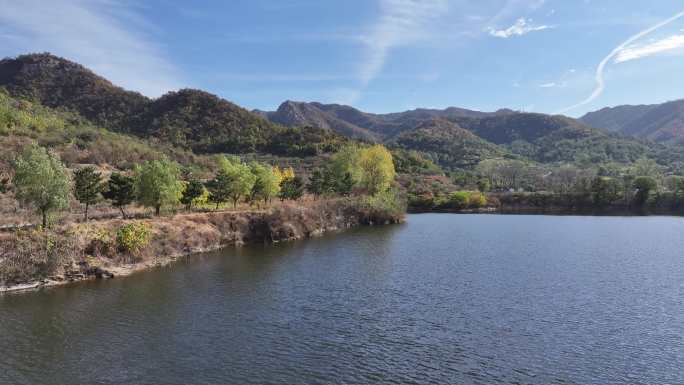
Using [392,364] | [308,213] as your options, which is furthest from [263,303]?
[308,213]

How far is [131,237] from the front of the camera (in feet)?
156

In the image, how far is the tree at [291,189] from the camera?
88.2 meters

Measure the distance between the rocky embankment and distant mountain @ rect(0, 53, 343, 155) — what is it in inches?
3642

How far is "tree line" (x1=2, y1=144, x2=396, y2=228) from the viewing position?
44500 mm

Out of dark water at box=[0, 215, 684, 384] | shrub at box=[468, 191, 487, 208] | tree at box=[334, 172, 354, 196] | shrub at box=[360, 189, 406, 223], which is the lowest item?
dark water at box=[0, 215, 684, 384]

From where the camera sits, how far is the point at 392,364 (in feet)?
78.2

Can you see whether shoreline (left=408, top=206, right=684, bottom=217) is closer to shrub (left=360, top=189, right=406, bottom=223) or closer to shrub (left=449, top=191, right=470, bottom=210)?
shrub (left=449, top=191, right=470, bottom=210)

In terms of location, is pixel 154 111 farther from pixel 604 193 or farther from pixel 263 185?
pixel 604 193

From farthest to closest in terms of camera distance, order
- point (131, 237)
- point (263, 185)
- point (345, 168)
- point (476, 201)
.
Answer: point (476, 201) < point (345, 168) < point (263, 185) < point (131, 237)

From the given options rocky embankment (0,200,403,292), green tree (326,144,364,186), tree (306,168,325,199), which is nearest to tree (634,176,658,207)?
green tree (326,144,364,186)

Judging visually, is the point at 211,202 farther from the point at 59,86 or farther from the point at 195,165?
the point at 59,86

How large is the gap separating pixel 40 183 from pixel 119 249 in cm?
948

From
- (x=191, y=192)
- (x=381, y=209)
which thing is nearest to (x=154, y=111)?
(x=381, y=209)

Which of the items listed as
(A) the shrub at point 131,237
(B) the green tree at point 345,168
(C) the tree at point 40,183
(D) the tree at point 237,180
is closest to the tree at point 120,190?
(A) the shrub at point 131,237
